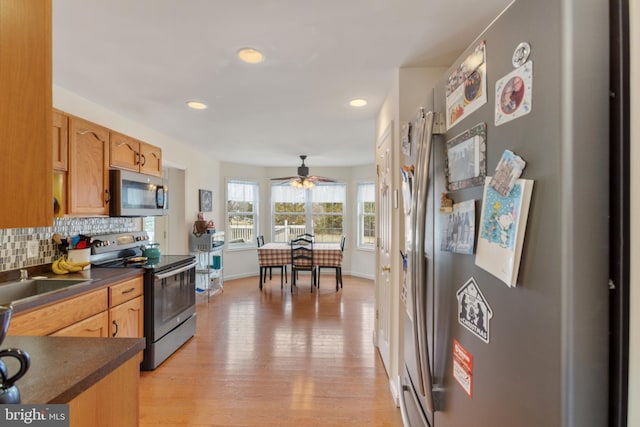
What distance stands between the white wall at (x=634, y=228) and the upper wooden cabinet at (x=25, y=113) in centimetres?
126

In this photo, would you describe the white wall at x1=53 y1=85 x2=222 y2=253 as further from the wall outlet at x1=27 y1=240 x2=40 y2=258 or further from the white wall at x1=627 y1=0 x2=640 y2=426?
the white wall at x1=627 y1=0 x2=640 y2=426

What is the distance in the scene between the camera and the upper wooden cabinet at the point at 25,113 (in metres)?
0.75

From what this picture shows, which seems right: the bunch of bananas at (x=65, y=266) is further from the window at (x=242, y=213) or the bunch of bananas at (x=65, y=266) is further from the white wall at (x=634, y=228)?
the window at (x=242, y=213)

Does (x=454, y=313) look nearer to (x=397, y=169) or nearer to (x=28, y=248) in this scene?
(x=397, y=169)

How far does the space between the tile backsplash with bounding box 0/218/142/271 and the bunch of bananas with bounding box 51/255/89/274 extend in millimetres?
160

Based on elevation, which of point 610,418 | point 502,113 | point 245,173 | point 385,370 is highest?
point 245,173

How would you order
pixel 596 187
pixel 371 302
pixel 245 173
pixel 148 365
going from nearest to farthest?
1. pixel 596 187
2. pixel 148 365
3. pixel 371 302
4. pixel 245 173

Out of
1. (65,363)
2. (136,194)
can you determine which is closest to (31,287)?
(136,194)

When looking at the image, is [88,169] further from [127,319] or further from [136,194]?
[127,319]

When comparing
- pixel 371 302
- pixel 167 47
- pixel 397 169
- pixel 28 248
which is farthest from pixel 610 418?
pixel 371 302

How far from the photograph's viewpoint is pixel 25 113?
78cm

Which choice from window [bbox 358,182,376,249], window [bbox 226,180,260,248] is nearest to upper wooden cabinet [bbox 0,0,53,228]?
window [bbox 226,180,260,248]

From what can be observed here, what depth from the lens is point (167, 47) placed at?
1.86 m

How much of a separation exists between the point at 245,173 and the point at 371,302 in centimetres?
360
